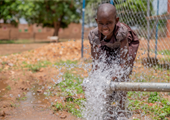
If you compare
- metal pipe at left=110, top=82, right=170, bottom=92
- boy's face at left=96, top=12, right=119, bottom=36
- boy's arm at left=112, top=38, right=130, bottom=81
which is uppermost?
boy's face at left=96, top=12, right=119, bottom=36

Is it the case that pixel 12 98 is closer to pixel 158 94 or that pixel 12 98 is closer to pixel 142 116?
pixel 142 116

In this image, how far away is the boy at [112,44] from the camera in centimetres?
206

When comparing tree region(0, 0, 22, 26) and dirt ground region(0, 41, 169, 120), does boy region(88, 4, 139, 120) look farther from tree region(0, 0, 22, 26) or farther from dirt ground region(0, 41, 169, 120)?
tree region(0, 0, 22, 26)

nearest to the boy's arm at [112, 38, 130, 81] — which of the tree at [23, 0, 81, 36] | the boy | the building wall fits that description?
the boy

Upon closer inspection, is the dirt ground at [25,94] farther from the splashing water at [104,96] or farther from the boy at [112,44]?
the boy at [112,44]

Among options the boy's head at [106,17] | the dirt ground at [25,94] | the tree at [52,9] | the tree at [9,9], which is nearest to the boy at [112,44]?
the boy's head at [106,17]

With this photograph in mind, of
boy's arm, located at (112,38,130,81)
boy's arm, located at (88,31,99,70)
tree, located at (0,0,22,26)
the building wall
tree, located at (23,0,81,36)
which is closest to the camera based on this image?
boy's arm, located at (112,38,130,81)

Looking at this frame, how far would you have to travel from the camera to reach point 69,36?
28609 mm

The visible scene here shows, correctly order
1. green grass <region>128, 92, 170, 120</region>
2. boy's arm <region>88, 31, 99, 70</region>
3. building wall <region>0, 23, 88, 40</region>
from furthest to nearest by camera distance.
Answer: building wall <region>0, 23, 88, 40</region>, green grass <region>128, 92, 170, 120</region>, boy's arm <region>88, 31, 99, 70</region>

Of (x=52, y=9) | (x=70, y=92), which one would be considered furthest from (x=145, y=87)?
(x=52, y=9)

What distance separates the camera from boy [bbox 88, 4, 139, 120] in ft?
6.76

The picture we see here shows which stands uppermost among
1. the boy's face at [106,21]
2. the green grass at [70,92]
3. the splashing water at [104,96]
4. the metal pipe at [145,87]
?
the boy's face at [106,21]

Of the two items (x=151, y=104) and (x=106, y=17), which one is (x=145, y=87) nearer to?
(x=106, y=17)

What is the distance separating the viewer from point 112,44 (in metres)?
2.39
